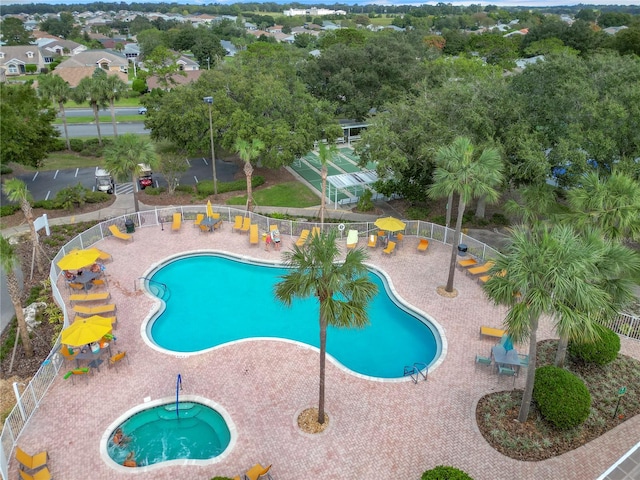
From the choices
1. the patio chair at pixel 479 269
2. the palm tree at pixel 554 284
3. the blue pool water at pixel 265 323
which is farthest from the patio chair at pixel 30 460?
the patio chair at pixel 479 269

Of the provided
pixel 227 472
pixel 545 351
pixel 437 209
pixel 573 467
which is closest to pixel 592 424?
pixel 573 467

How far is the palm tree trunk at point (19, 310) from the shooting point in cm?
1798

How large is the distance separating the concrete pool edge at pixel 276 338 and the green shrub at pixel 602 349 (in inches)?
195

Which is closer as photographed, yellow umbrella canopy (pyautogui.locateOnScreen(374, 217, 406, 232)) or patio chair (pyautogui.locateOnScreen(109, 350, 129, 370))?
patio chair (pyautogui.locateOnScreen(109, 350, 129, 370))

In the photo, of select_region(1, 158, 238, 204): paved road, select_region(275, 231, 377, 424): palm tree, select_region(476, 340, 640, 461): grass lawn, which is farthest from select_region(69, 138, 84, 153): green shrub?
select_region(476, 340, 640, 461): grass lawn

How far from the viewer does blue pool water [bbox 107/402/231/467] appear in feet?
49.0

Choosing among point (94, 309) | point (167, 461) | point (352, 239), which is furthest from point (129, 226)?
point (167, 461)

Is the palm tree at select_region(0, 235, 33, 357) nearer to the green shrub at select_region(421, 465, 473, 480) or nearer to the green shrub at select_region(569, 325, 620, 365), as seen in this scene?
the green shrub at select_region(421, 465, 473, 480)

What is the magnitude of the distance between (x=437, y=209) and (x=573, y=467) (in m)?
20.8

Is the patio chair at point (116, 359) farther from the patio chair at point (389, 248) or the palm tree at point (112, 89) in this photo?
the palm tree at point (112, 89)

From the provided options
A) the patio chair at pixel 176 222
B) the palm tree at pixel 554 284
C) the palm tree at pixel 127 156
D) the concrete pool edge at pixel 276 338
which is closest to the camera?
the palm tree at pixel 554 284

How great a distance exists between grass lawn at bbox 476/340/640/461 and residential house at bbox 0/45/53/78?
353ft

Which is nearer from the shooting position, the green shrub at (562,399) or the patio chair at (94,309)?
the green shrub at (562,399)

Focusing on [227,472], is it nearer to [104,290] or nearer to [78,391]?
[78,391]
